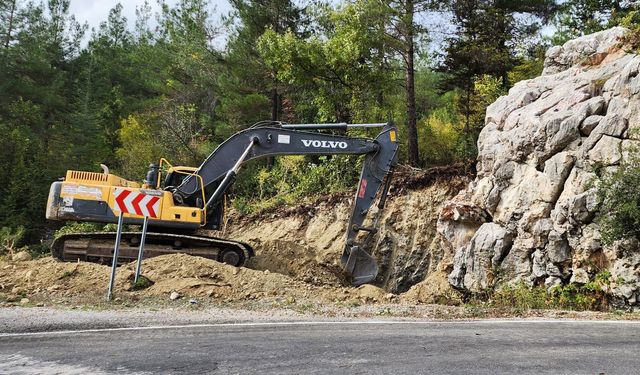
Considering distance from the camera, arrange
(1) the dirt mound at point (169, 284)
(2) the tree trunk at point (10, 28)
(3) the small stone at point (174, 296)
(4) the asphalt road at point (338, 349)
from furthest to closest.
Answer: (2) the tree trunk at point (10, 28) → (1) the dirt mound at point (169, 284) → (3) the small stone at point (174, 296) → (4) the asphalt road at point (338, 349)

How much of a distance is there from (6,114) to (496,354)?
41252 mm

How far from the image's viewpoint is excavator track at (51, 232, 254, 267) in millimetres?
13975

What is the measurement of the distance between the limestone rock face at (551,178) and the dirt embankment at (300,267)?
1452mm

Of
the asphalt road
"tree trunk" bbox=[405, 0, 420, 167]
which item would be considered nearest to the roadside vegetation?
"tree trunk" bbox=[405, 0, 420, 167]

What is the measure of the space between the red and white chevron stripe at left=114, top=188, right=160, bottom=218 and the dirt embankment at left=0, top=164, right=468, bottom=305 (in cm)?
156

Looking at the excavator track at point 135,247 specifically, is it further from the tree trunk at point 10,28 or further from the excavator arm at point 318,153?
the tree trunk at point 10,28

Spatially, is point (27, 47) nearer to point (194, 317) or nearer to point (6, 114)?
point (6, 114)

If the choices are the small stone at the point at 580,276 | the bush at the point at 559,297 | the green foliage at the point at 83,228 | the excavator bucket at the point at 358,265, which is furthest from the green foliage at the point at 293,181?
the small stone at the point at 580,276

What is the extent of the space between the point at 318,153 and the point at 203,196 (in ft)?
10.5

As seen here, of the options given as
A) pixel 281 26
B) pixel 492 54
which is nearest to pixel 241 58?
pixel 281 26

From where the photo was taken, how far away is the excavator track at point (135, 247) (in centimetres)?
1398

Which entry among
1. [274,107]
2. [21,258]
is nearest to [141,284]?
[21,258]

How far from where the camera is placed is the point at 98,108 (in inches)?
1499

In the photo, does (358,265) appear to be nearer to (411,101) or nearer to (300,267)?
(300,267)
